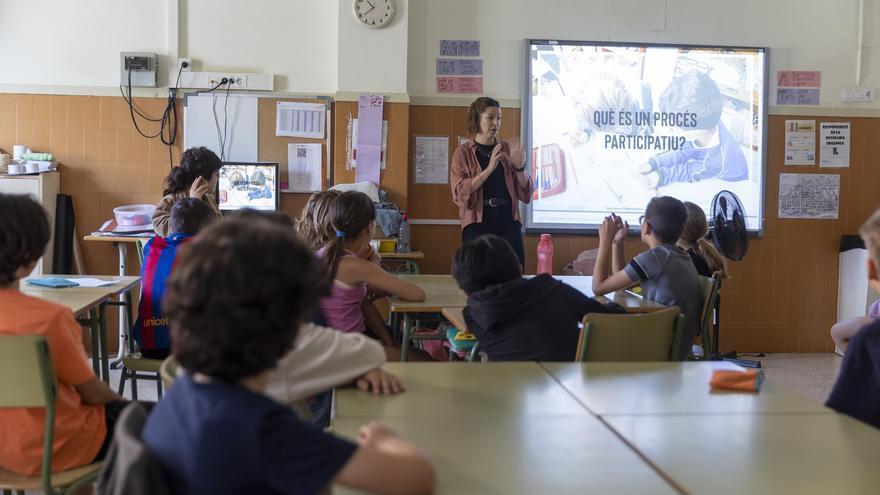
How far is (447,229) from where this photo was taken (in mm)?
6332

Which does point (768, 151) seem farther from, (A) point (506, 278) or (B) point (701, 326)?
(A) point (506, 278)

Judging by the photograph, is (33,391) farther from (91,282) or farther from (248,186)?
(248,186)

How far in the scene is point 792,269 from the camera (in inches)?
261

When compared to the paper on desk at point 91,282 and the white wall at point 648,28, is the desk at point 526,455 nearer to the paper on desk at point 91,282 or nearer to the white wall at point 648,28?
the paper on desk at point 91,282

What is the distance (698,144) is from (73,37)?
4.24 m

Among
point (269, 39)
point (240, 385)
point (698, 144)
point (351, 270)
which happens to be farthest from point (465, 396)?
point (698, 144)

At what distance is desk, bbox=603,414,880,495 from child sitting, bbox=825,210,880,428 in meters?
0.09

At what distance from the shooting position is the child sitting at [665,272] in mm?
3762

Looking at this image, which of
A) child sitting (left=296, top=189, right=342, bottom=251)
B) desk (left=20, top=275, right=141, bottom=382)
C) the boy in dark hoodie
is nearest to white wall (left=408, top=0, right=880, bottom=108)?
child sitting (left=296, top=189, right=342, bottom=251)

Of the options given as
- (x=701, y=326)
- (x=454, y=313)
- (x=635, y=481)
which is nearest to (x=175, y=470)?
(x=635, y=481)

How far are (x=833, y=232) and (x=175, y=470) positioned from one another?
627cm

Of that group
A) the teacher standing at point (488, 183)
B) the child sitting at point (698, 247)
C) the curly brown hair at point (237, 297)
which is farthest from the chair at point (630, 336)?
the teacher standing at point (488, 183)

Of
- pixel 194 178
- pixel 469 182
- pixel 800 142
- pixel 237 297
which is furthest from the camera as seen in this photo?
pixel 800 142

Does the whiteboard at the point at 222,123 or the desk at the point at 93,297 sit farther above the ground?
the whiteboard at the point at 222,123
